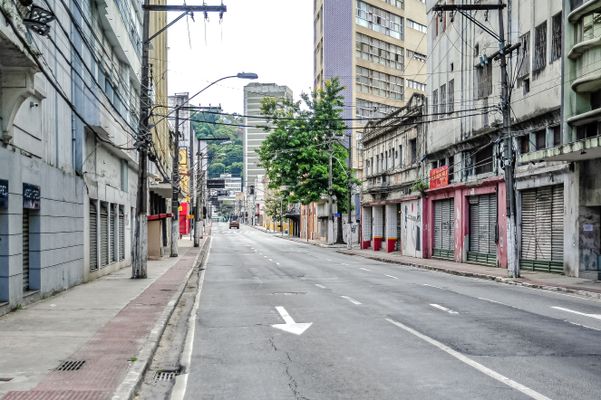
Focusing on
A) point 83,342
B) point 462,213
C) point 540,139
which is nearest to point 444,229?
point 462,213

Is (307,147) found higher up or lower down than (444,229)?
higher up

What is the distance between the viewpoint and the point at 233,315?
45.1 feet

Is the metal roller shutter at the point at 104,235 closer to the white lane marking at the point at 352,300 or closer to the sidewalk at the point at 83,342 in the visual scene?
the sidewalk at the point at 83,342

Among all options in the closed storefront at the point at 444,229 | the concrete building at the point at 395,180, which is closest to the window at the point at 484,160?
the closed storefront at the point at 444,229

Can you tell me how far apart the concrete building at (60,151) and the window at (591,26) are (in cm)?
1659

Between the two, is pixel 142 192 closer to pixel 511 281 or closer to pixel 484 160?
pixel 511 281

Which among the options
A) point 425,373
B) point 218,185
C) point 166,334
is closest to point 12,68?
point 166,334

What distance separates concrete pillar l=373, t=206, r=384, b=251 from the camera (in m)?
52.6

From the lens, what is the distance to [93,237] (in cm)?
2338

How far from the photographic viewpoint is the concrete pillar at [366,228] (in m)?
56.4

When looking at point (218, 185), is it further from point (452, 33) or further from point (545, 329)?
point (545, 329)

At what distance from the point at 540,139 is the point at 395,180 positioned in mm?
20655

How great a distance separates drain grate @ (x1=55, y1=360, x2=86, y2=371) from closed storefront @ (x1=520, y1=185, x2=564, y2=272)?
21032 millimetres

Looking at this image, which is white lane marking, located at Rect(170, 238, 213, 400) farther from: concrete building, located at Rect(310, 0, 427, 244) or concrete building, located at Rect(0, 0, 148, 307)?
concrete building, located at Rect(310, 0, 427, 244)
